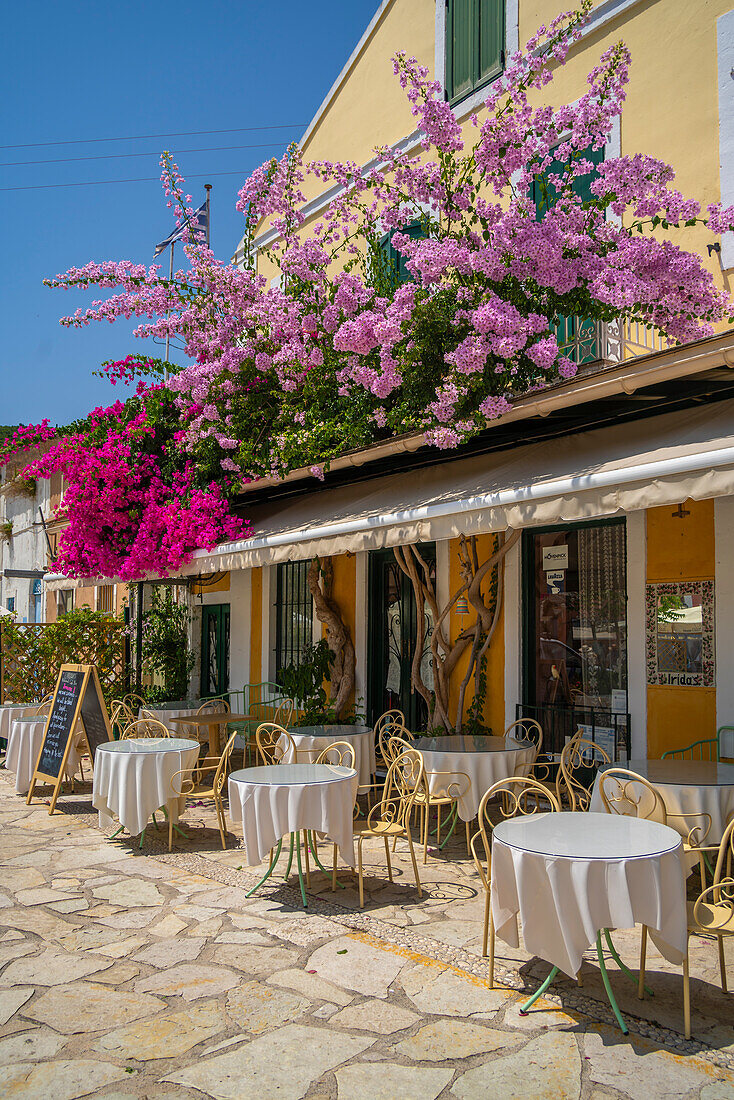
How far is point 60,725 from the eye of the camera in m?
9.01

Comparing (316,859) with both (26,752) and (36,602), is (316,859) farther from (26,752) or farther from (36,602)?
(36,602)

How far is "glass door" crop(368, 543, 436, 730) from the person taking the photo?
9758mm

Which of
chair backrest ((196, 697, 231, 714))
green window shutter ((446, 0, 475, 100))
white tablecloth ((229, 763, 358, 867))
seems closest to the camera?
white tablecloth ((229, 763, 358, 867))

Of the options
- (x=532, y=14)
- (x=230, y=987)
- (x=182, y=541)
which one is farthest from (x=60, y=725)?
(x=532, y=14)

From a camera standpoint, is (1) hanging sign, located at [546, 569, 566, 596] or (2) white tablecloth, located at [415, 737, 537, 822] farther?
(1) hanging sign, located at [546, 569, 566, 596]

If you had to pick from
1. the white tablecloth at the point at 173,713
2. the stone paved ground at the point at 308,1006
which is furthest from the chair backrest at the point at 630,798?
the white tablecloth at the point at 173,713

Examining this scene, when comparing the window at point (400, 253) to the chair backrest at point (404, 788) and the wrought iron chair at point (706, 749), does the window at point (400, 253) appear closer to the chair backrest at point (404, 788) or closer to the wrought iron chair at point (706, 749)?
the chair backrest at point (404, 788)

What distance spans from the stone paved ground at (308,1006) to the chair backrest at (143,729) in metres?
2.63

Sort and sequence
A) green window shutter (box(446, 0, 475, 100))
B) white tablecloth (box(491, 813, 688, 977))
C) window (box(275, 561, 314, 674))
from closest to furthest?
white tablecloth (box(491, 813, 688, 977)) → green window shutter (box(446, 0, 475, 100)) → window (box(275, 561, 314, 674))

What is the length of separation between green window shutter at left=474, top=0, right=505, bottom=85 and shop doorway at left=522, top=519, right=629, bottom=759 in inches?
220

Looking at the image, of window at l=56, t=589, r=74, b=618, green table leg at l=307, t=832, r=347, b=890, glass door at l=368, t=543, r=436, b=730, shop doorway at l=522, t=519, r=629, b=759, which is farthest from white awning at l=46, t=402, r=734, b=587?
window at l=56, t=589, r=74, b=618

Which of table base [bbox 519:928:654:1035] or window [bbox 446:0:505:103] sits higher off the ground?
window [bbox 446:0:505:103]

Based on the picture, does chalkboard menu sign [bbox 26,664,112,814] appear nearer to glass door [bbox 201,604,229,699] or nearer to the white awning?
the white awning

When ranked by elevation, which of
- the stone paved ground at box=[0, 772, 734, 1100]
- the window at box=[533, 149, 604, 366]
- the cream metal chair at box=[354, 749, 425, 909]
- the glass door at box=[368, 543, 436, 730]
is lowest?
the stone paved ground at box=[0, 772, 734, 1100]
